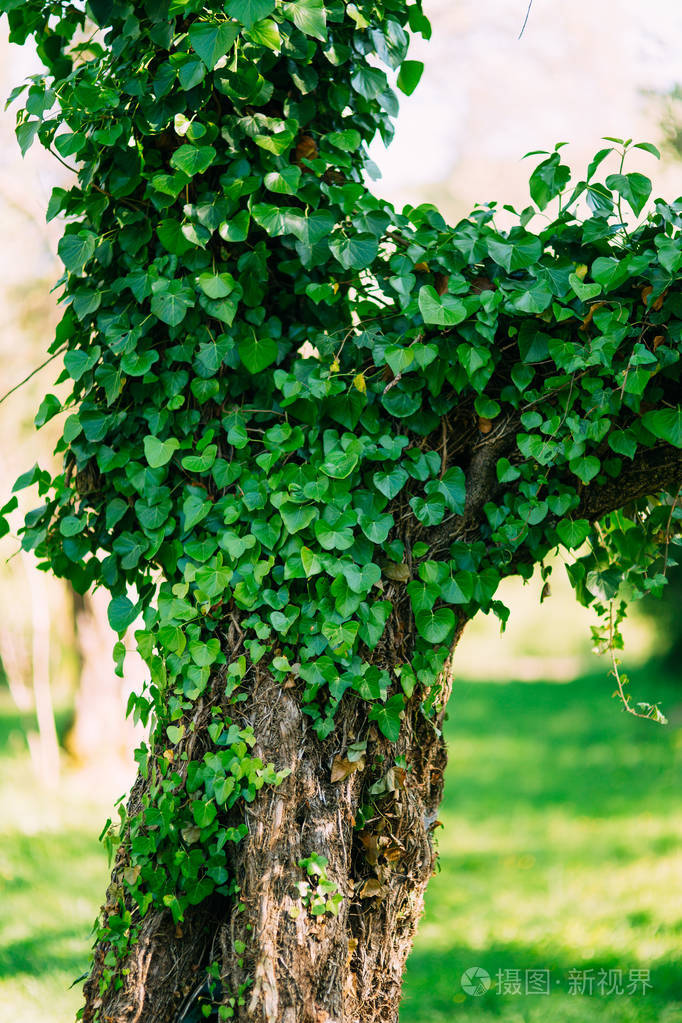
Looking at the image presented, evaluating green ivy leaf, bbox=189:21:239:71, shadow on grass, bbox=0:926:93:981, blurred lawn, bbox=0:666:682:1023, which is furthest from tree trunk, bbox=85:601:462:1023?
shadow on grass, bbox=0:926:93:981

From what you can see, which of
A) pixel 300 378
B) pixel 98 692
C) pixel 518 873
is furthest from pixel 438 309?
pixel 98 692

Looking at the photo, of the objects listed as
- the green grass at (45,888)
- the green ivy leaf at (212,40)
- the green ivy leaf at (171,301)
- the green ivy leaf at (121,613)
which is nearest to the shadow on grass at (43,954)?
the green grass at (45,888)

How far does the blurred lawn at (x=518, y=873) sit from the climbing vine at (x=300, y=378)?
2.15m

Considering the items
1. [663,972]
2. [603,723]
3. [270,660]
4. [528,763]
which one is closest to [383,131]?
[270,660]

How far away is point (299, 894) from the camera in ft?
5.62

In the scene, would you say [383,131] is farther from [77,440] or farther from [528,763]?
[528,763]

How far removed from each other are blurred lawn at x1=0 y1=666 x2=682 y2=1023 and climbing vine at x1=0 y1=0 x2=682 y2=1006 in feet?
7.06

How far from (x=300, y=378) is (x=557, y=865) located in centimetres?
410

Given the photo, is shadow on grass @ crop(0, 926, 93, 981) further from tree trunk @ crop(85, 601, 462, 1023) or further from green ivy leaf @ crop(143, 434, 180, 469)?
green ivy leaf @ crop(143, 434, 180, 469)

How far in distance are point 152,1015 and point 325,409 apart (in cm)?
129

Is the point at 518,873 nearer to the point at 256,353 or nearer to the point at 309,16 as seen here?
the point at 256,353

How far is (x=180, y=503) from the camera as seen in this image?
6.15 ft

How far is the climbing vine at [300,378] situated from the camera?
169 cm

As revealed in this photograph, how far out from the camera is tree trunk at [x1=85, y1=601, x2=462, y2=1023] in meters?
1.70
